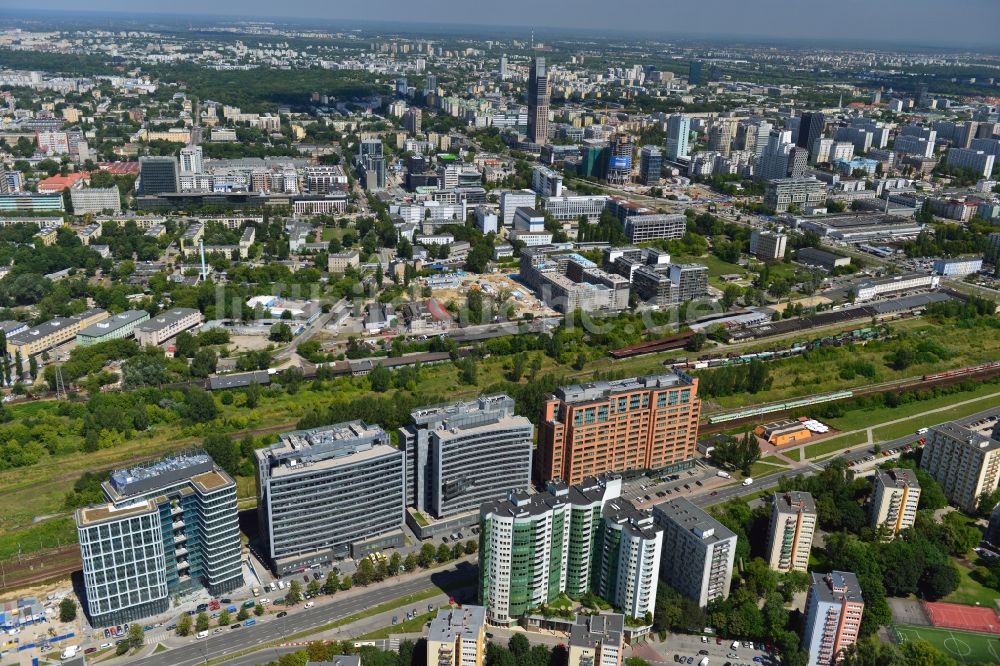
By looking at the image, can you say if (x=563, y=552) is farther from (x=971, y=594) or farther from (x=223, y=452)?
(x=223, y=452)

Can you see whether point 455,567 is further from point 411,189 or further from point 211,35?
point 211,35

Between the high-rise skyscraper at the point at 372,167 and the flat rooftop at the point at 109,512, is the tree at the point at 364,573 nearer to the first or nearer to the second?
the flat rooftop at the point at 109,512

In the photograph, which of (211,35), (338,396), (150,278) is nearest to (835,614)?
(338,396)

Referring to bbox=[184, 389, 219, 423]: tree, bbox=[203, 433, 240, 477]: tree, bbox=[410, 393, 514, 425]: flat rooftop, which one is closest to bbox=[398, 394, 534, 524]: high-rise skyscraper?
bbox=[410, 393, 514, 425]: flat rooftop

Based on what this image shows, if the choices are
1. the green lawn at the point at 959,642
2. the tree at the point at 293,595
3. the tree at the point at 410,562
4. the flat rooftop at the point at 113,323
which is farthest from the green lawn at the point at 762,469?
the flat rooftop at the point at 113,323

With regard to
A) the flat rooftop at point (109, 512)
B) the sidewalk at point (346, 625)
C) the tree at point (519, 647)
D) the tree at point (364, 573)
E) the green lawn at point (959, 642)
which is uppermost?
the flat rooftop at point (109, 512)
